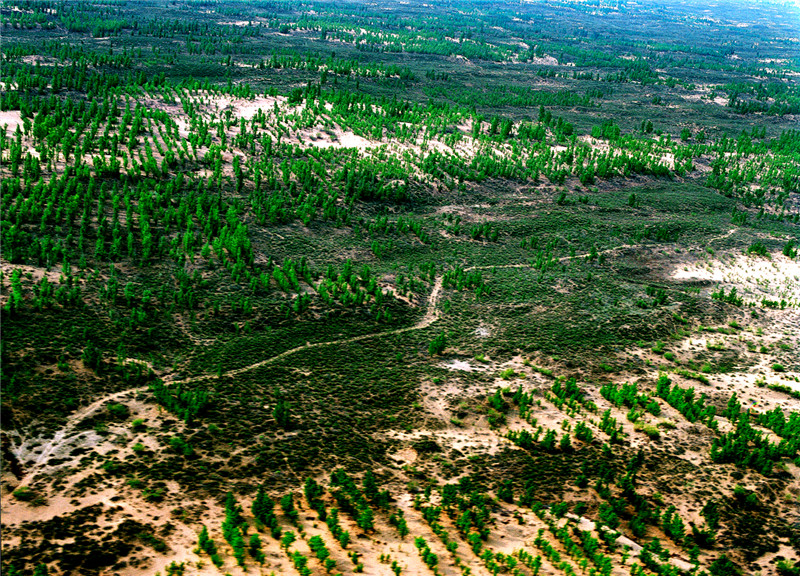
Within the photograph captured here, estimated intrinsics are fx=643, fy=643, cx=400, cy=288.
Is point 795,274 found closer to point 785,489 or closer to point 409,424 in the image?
point 785,489

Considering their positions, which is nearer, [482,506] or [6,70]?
[482,506]

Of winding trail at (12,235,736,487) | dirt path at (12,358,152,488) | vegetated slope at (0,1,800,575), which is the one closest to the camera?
vegetated slope at (0,1,800,575)

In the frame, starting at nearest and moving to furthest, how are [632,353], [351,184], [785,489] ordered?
1. [785,489]
2. [632,353]
3. [351,184]

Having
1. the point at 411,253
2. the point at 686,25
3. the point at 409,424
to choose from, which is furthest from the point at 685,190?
the point at 686,25

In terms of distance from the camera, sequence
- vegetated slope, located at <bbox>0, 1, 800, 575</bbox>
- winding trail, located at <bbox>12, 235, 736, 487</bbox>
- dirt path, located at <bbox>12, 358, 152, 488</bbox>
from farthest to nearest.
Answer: winding trail, located at <bbox>12, 235, 736, 487</bbox>
dirt path, located at <bbox>12, 358, 152, 488</bbox>
vegetated slope, located at <bbox>0, 1, 800, 575</bbox>

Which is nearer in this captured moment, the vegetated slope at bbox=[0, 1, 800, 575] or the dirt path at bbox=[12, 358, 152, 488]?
the vegetated slope at bbox=[0, 1, 800, 575]

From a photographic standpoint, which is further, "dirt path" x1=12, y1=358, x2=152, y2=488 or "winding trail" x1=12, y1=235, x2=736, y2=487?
"winding trail" x1=12, y1=235, x2=736, y2=487

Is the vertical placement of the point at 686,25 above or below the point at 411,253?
above

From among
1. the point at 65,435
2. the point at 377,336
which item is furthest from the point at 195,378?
the point at 377,336
